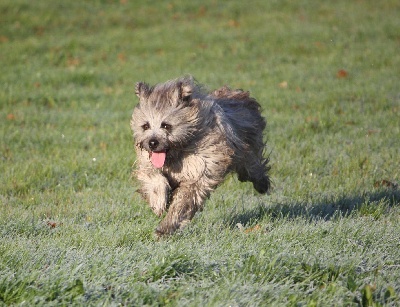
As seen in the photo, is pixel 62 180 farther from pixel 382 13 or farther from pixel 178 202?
pixel 382 13

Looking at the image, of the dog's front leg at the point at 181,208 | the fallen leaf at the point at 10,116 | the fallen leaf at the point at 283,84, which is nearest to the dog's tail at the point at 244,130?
the dog's front leg at the point at 181,208

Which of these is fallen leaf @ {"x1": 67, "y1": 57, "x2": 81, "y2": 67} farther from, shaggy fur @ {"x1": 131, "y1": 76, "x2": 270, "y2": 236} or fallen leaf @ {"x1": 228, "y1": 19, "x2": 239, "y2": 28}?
shaggy fur @ {"x1": 131, "y1": 76, "x2": 270, "y2": 236}

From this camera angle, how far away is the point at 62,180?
8617 millimetres

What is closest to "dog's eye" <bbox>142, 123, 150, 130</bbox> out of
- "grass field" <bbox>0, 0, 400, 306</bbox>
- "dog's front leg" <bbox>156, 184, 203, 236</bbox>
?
"dog's front leg" <bbox>156, 184, 203, 236</bbox>

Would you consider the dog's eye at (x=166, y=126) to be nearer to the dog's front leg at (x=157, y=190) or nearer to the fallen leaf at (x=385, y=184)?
the dog's front leg at (x=157, y=190)

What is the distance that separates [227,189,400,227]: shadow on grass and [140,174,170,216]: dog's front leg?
0.85 m

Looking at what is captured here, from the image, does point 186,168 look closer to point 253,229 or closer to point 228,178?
point 253,229

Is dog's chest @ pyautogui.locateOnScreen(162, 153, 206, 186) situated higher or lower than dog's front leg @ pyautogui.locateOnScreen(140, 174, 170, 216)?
higher

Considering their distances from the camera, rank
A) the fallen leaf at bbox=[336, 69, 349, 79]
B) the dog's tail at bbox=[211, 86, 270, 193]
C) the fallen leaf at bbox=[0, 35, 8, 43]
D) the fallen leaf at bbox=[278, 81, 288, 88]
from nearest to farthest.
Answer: the dog's tail at bbox=[211, 86, 270, 193] < the fallen leaf at bbox=[278, 81, 288, 88] < the fallen leaf at bbox=[336, 69, 349, 79] < the fallen leaf at bbox=[0, 35, 8, 43]

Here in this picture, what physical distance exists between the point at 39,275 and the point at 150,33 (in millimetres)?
15913

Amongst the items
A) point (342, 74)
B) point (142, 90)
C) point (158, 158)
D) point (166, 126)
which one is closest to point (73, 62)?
point (342, 74)

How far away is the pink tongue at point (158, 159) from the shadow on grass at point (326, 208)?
1193 millimetres

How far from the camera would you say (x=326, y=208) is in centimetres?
768

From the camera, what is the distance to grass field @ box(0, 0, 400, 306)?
15.7 ft
